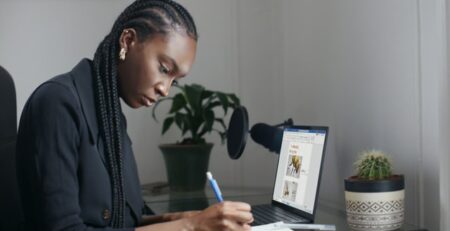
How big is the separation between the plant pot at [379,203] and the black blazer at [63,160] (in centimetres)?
51

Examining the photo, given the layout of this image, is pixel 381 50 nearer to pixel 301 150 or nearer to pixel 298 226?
pixel 301 150

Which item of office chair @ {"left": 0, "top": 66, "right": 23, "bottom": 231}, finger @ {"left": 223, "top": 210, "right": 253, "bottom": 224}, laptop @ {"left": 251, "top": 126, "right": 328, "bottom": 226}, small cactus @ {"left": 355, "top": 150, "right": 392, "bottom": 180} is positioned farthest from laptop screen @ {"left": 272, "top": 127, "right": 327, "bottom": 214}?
office chair @ {"left": 0, "top": 66, "right": 23, "bottom": 231}

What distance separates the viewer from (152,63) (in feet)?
3.14

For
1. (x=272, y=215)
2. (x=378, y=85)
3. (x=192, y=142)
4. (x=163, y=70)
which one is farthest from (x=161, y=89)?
(x=192, y=142)

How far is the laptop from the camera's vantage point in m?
1.21

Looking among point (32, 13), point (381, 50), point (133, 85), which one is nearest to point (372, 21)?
point (381, 50)

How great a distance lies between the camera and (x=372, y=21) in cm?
134

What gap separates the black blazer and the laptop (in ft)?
1.32

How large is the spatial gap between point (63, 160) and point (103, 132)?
0.13m

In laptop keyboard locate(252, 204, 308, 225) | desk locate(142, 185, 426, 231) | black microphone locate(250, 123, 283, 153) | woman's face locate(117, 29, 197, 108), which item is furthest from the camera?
black microphone locate(250, 123, 283, 153)

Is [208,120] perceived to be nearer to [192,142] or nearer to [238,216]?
[192,142]

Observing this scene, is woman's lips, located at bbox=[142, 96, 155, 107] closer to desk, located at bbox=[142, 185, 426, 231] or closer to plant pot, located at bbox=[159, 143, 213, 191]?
desk, located at bbox=[142, 185, 426, 231]

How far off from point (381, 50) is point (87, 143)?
78cm

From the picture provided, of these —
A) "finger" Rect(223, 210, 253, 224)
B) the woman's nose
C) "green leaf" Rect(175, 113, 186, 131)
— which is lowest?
"finger" Rect(223, 210, 253, 224)
